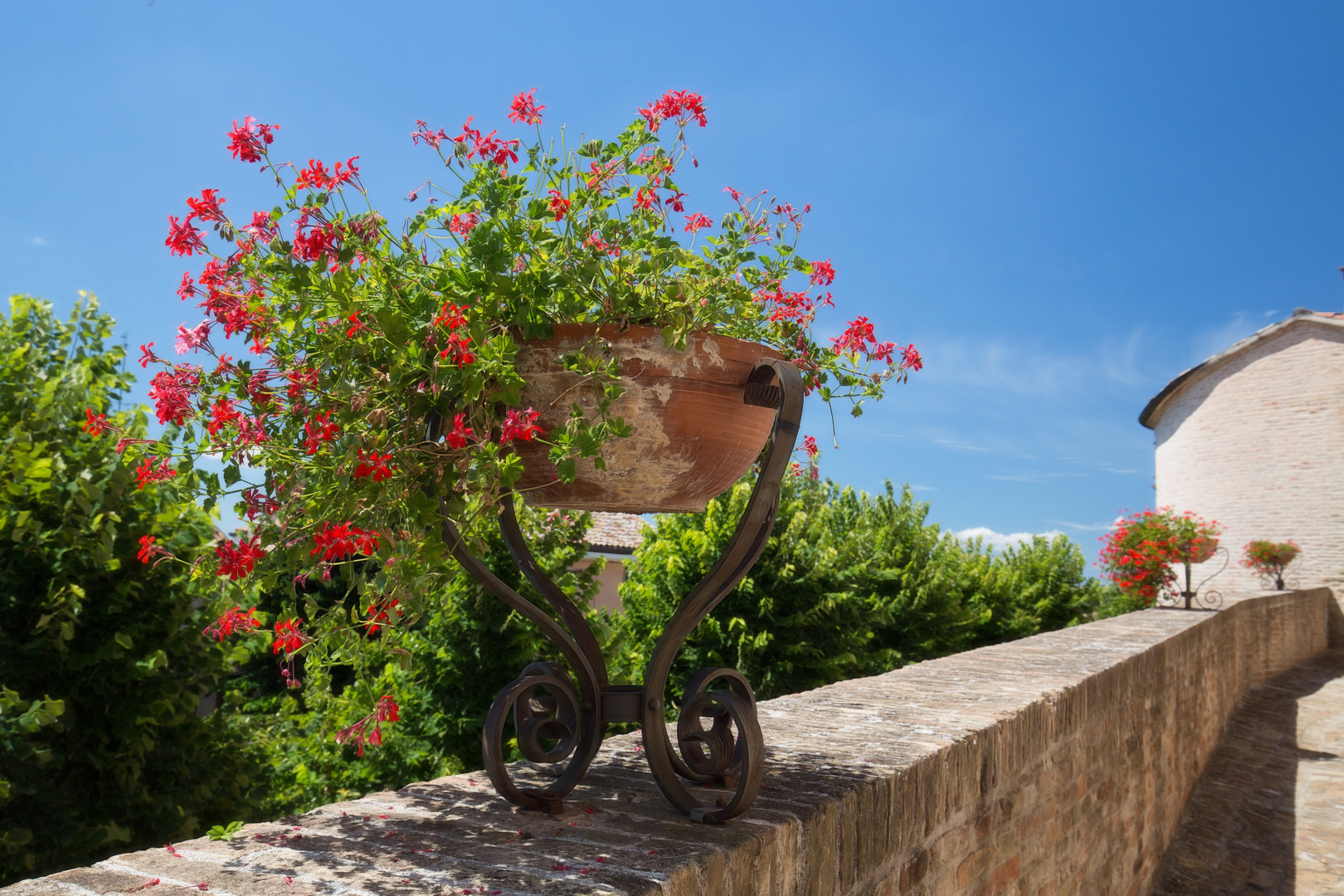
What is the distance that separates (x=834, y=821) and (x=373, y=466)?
1.13m

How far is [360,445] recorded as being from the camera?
1.58 m

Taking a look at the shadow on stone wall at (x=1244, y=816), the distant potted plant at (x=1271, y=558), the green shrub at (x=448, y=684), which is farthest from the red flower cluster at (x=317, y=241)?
the distant potted plant at (x=1271, y=558)

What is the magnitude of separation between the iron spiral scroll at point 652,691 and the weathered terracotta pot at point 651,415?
0.23ft

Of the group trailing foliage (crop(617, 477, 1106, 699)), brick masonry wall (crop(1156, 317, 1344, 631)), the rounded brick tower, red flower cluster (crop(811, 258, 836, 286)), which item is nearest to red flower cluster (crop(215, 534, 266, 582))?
red flower cluster (crop(811, 258, 836, 286))

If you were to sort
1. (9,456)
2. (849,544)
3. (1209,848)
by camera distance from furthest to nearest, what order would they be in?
1. (849,544)
2. (1209,848)
3. (9,456)

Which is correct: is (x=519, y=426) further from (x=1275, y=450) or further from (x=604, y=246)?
(x=1275, y=450)

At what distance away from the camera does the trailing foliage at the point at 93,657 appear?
3.42m

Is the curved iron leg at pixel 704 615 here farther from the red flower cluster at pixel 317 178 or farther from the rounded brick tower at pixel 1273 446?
the rounded brick tower at pixel 1273 446

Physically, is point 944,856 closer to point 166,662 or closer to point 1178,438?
point 166,662

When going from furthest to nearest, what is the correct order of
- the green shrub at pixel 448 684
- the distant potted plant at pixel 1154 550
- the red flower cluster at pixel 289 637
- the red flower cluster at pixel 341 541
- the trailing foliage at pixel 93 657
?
the distant potted plant at pixel 1154 550
the green shrub at pixel 448 684
the trailing foliage at pixel 93 657
the red flower cluster at pixel 289 637
the red flower cluster at pixel 341 541

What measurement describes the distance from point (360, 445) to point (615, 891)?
Result: 0.82m

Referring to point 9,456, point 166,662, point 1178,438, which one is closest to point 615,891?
point 166,662

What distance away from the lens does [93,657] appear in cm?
356

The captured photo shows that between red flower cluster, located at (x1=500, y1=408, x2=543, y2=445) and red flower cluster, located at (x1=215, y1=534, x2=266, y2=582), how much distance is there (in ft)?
1.61
